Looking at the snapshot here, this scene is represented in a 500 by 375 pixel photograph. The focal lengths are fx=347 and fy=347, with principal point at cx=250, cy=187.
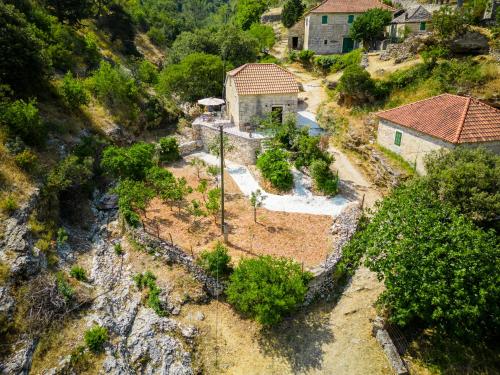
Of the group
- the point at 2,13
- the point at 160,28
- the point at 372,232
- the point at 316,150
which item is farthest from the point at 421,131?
the point at 160,28

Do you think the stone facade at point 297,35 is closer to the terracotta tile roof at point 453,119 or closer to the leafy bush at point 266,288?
the terracotta tile roof at point 453,119

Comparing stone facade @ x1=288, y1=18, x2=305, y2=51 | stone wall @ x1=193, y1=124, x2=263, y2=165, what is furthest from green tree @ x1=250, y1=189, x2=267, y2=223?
stone facade @ x1=288, y1=18, x2=305, y2=51

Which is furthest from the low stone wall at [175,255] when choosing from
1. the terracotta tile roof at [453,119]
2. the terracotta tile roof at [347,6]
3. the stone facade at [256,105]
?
the terracotta tile roof at [347,6]

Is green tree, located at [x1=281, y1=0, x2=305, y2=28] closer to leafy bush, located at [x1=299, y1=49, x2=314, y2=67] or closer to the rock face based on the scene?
leafy bush, located at [x1=299, y1=49, x2=314, y2=67]

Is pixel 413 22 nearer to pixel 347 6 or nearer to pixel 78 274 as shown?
pixel 347 6

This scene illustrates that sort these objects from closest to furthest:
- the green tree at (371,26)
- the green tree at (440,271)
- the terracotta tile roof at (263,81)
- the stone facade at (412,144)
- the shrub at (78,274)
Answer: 1. the green tree at (440,271)
2. the shrub at (78,274)
3. the stone facade at (412,144)
4. the terracotta tile roof at (263,81)
5. the green tree at (371,26)
